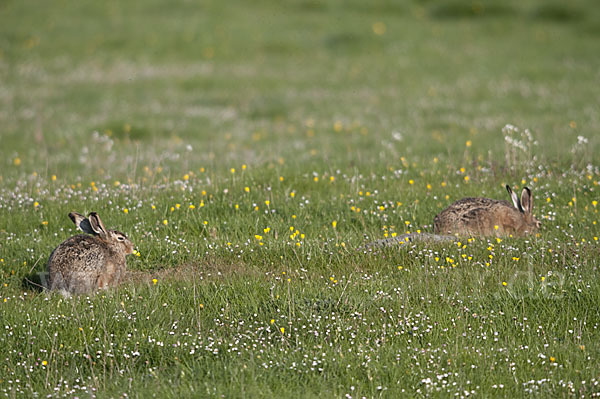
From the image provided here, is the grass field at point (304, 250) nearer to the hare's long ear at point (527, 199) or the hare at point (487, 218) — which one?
the hare at point (487, 218)

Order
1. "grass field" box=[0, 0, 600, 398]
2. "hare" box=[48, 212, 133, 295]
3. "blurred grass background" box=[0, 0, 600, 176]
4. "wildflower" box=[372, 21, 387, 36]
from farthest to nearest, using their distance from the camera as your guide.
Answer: "wildflower" box=[372, 21, 387, 36] → "blurred grass background" box=[0, 0, 600, 176] → "hare" box=[48, 212, 133, 295] → "grass field" box=[0, 0, 600, 398]

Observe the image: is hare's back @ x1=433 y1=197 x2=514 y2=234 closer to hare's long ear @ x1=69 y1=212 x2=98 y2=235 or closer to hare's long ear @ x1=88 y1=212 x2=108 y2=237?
hare's long ear @ x1=88 y1=212 x2=108 y2=237

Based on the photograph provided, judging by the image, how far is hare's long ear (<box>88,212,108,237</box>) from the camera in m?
7.47

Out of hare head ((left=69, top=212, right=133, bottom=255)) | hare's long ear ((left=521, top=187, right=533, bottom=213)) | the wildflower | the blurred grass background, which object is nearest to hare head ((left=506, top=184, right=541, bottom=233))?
hare's long ear ((left=521, top=187, right=533, bottom=213))

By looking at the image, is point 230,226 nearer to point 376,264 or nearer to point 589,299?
point 376,264

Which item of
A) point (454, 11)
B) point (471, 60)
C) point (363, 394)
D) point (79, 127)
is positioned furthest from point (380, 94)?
point (363, 394)

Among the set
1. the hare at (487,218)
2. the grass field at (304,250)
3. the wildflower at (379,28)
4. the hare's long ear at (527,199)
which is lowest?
the grass field at (304,250)

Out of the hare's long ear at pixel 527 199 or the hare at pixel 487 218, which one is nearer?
the hare at pixel 487 218

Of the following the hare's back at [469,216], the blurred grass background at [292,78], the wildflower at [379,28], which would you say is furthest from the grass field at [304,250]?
the wildflower at [379,28]

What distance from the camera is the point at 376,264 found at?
7.69 metres

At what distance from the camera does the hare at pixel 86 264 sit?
23.3 feet

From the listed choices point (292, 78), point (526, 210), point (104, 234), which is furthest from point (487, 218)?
point (292, 78)

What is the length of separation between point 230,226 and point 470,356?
4.06 m

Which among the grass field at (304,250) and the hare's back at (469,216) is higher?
the hare's back at (469,216)
